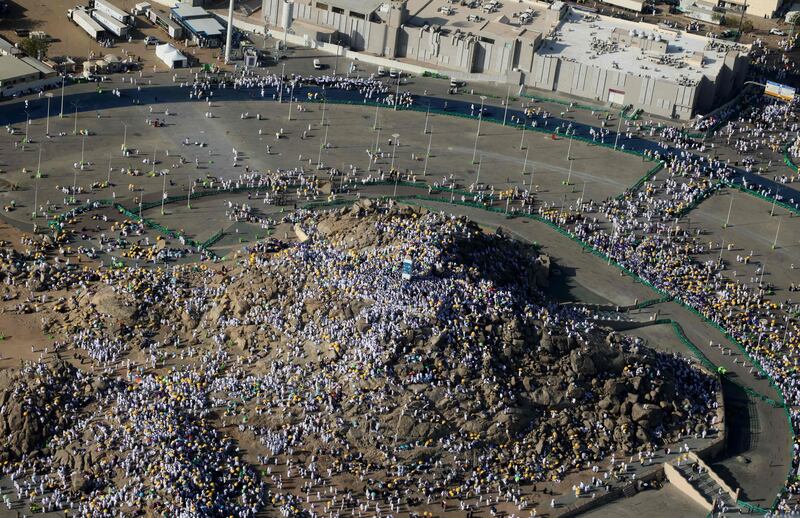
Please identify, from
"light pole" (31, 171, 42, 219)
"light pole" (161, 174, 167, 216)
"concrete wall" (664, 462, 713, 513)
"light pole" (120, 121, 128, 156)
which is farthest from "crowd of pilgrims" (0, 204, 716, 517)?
"light pole" (120, 121, 128, 156)

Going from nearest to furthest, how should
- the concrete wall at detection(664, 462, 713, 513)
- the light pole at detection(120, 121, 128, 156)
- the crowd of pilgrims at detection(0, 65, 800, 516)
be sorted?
the crowd of pilgrims at detection(0, 65, 800, 516) → the concrete wall at detection(664, 462, 713, 513) → the light pole at detection(120, 121, 128, 156)

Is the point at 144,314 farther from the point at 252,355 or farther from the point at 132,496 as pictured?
the point at 132,496

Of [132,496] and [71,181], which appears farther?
[71,181]

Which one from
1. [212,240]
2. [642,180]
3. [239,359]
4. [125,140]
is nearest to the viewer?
[239,359]

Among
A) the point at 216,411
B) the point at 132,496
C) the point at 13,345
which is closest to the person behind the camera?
the point at 132,496

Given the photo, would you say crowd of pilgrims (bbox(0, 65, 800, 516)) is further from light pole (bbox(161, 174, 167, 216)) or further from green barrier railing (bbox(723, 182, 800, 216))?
light pole (bbox(161, 174, 167, 216))

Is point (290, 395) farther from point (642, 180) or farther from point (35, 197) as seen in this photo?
point (642, 180)

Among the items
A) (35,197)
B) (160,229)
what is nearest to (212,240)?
(160,229)

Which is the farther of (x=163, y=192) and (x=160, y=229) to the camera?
(x=163, y=192)

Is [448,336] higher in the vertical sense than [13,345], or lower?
higher

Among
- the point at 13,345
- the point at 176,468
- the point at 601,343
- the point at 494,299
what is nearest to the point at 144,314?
the point at 13,345

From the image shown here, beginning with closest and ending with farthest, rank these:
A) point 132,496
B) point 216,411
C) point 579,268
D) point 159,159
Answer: point 132,496
point 216,411
point 579,268
point 159,159
